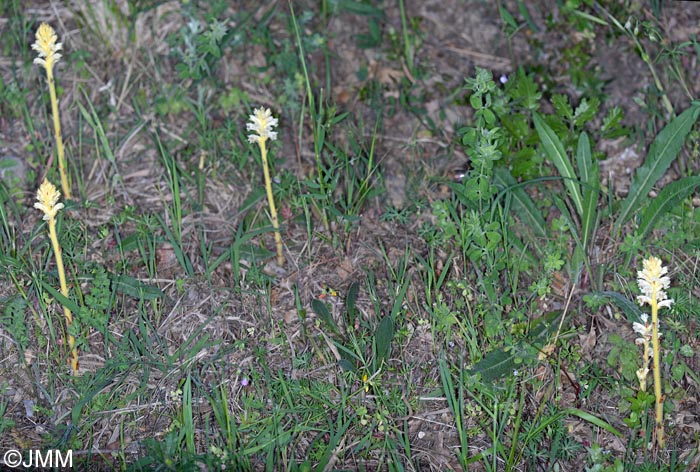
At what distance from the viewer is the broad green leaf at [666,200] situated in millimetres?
3129

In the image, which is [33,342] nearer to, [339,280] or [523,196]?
[339,280]

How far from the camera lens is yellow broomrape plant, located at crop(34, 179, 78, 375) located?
105 inches

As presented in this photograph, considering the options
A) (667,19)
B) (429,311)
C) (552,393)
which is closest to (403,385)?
→ (429,311)

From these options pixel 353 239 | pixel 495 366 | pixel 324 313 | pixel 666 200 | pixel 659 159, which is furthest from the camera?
pixel 353 239

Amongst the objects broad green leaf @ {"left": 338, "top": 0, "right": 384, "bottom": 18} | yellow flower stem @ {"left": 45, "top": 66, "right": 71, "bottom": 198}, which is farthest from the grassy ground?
yellow flower stem @ {"left": 45, "top": 66, "right": 71, "bottom": 198}

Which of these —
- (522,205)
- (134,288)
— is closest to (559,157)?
(522,205)

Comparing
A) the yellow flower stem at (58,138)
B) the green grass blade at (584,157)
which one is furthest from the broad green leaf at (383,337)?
the yellow flower stem at (58,138)

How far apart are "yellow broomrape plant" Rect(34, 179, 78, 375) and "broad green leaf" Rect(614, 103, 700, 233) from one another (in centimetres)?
224

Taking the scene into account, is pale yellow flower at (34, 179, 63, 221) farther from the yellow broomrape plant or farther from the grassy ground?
the grassy ground

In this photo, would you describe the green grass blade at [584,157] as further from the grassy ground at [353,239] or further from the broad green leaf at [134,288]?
the broad green leaf at [134,288]

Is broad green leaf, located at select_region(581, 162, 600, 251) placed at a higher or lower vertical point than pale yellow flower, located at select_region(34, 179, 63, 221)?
lower

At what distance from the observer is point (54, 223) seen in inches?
114

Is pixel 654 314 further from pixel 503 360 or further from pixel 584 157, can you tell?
pixel 584 157

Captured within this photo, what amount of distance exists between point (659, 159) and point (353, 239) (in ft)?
4.38
